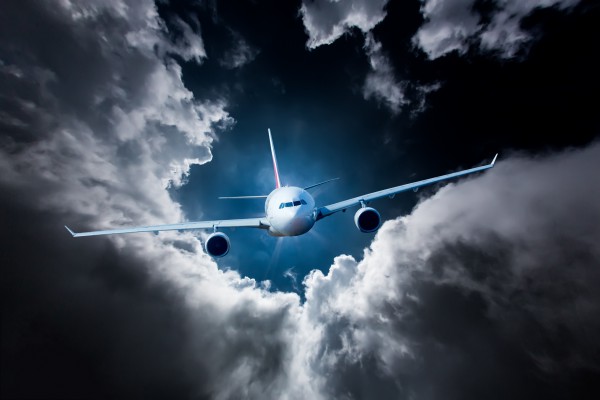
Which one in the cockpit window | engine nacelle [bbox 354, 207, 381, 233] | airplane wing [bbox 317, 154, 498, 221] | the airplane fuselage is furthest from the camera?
airplane wing [bbox 317, 154, 498, 221]

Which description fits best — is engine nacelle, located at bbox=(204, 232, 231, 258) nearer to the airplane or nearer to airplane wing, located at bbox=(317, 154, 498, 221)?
the airplane

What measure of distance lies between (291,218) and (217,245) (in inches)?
202

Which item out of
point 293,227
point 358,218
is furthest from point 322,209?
point 293,227

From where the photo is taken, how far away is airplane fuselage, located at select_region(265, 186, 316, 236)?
1088 centimetres

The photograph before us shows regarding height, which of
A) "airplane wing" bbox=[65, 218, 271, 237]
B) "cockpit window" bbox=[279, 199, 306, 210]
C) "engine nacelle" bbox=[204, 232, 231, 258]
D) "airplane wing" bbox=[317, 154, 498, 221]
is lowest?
"engine nacelle" bbox=[204, 232, 231, 258]

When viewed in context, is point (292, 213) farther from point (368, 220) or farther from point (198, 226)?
point (198, 226)

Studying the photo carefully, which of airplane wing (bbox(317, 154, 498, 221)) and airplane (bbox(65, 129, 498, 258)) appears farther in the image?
airplane wing (bbox(317, 154, 498, 221))

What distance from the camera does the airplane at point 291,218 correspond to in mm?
11102

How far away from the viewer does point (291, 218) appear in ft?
35.4

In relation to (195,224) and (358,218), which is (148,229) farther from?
(358,218)

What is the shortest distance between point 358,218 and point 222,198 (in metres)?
10.6

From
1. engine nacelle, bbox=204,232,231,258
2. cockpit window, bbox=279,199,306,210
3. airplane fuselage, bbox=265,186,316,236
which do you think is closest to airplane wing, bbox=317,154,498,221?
airplane fuselage, bbox=265,186,316,236

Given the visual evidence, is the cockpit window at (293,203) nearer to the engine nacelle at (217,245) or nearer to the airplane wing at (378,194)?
the airplane wing at (378,194)

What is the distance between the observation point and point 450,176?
42.3ft
